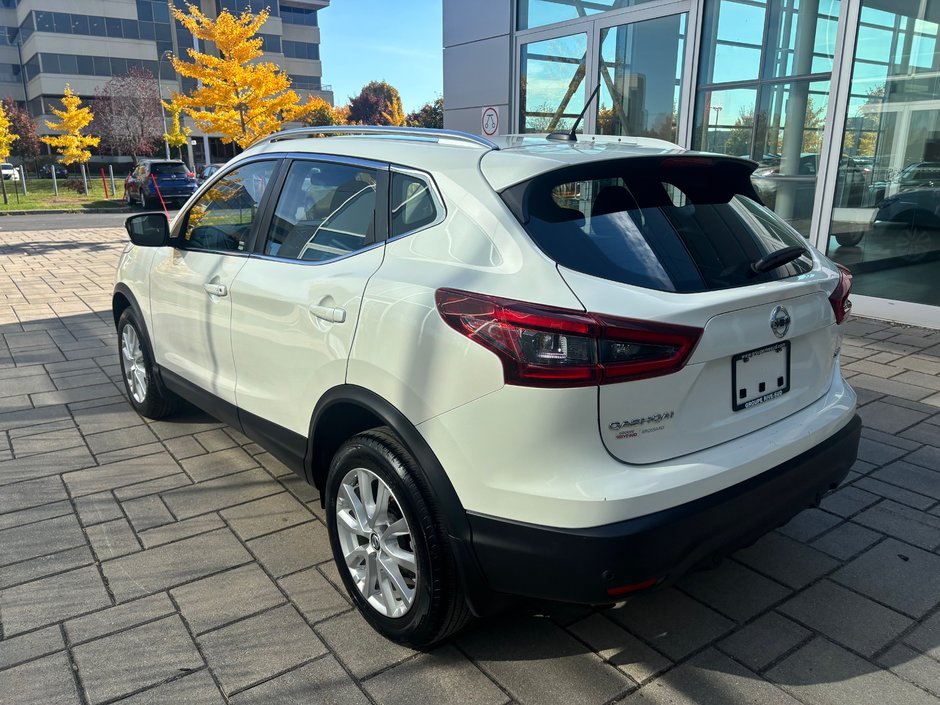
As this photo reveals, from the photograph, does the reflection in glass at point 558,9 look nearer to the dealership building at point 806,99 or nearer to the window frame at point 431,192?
the dealership building at point 806,99

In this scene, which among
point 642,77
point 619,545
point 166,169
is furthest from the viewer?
point 166,169

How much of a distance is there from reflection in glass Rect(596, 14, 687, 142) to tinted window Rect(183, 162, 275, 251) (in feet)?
23.2

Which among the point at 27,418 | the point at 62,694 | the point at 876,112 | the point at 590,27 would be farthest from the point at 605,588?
the point at 590,27

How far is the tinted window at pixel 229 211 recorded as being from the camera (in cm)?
348

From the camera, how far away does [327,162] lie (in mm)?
3078

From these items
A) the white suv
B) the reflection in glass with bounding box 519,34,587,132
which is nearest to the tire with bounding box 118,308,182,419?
the white suv

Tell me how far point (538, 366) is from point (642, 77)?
8985mm

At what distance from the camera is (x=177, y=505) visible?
3.59 meters

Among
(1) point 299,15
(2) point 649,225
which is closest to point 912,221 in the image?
(2) point 649,225

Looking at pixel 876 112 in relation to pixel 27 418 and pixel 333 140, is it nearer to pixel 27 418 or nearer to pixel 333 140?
pixel 333 140

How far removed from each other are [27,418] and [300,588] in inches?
116

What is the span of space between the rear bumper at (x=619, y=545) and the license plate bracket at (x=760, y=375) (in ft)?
0.79

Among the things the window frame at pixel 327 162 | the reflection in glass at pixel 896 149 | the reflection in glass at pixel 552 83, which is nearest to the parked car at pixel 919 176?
the reflection in glass at pixel 896 149

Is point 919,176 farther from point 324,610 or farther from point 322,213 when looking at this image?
point 324,610
